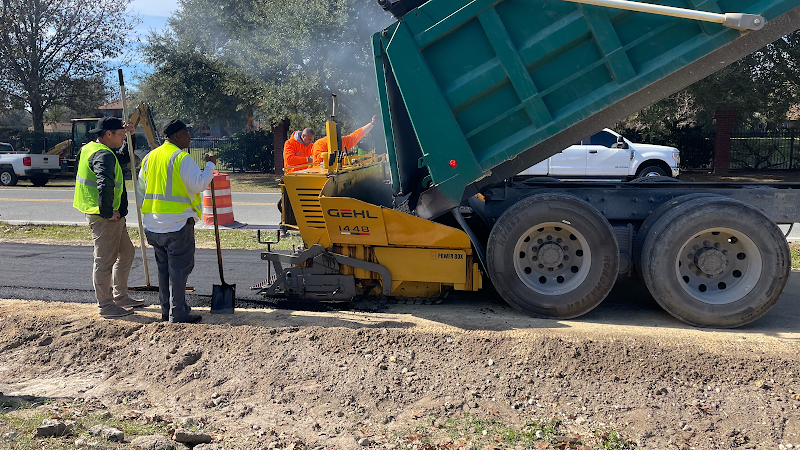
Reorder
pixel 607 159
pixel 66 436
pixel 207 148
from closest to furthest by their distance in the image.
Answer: pixel 66 436
pixel 607 159
pixel 207 148

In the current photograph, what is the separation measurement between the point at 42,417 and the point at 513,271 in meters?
3.53

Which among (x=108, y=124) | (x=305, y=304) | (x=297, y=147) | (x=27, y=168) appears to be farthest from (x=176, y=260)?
(x=27, y=168)

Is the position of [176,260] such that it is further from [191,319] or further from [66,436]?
[66,436]

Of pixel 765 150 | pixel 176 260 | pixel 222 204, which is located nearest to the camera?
pixel 176 260

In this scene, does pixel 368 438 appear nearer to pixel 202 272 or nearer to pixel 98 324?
pixel 98 324

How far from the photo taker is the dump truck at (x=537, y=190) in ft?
15.0

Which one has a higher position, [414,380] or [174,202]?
[174,202]

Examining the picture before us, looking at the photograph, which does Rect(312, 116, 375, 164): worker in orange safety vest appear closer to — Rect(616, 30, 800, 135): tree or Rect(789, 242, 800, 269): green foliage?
Rect(789, 242, 800, 269): green foliage

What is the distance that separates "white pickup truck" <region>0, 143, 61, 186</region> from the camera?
22.2 m

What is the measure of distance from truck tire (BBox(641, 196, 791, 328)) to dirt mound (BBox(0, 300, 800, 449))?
0.43 metres

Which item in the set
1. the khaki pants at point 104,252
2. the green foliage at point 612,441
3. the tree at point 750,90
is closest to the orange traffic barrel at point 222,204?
the khaki pants at point 104,252

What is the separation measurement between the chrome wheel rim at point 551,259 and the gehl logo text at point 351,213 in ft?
4.30

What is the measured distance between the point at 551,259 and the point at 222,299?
2970 mm

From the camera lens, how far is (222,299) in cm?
557
